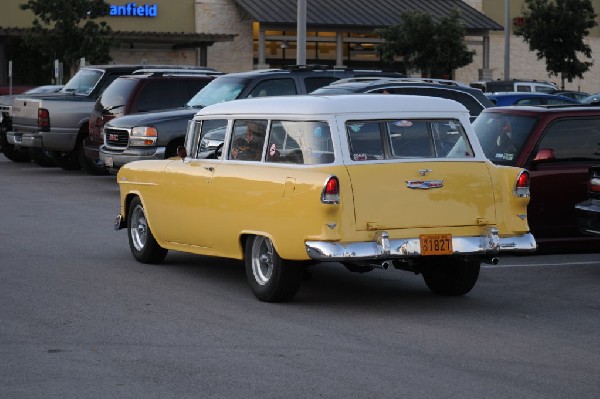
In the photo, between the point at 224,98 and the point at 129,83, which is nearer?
the point at 224,98

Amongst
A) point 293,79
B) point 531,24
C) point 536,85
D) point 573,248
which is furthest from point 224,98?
point 531,24

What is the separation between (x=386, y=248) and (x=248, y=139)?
1.95 meters

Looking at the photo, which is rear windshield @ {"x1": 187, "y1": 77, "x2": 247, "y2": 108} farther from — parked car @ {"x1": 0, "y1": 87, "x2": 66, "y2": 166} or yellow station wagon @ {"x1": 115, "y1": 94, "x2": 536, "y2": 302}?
yellow station wagon @ {"x1": 115, "y1": 94, "x2": 536, "y2": 302}

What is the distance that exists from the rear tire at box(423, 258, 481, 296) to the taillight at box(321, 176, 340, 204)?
1.34m

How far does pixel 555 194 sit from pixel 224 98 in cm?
847

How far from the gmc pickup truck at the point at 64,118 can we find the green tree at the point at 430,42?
105 feet

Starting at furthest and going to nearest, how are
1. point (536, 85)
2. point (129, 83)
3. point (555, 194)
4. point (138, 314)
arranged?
point (536, 85) → point (129, 83) → point (555, 194) → point (138, 314)

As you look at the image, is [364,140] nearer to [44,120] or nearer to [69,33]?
[44,120]

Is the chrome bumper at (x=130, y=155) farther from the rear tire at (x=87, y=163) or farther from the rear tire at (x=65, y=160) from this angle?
the rear tire at (x=65, y=160)

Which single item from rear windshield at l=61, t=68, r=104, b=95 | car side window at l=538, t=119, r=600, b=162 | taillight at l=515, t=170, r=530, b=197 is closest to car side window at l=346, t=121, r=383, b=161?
taillight at l=515, t=170, r=530, b=197

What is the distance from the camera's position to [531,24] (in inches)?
2271

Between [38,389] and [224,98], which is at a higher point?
[224,98]

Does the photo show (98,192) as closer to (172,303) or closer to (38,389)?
(172,303)

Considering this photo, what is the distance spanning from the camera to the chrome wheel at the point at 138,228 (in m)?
13.4
